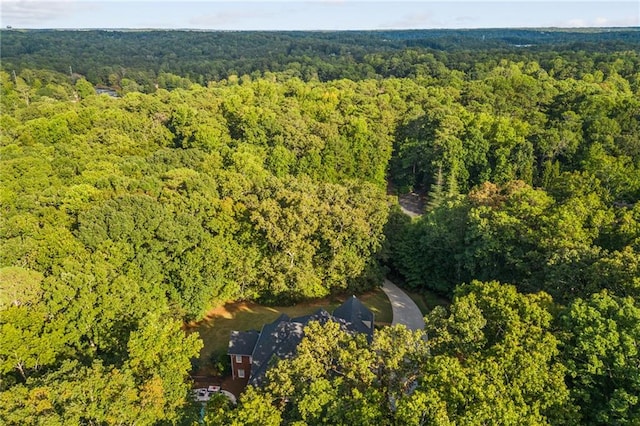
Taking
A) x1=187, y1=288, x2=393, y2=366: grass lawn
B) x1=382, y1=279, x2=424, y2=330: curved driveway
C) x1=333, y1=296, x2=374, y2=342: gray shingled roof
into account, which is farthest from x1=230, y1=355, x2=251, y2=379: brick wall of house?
x1=382, y1=279, x2=424, y2=330: curved driveway

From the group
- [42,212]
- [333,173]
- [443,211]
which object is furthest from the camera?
[333,173]

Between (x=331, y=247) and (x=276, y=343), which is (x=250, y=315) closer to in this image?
(x=331, y=247)

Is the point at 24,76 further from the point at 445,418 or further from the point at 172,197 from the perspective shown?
the point at 445,418

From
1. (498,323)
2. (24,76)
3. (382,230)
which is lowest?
(382,230)

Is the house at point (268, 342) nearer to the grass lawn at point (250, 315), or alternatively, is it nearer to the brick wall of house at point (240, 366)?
the brick wall of house at point (240, 366)

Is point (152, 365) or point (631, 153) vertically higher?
point (631, 153)

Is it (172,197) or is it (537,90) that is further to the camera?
(537,90)

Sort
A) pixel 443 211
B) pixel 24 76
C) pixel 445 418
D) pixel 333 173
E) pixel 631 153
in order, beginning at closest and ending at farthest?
1. pixel 445 418
2. pixel 443 211
3. pixel 631 153
4. pixel 333 173
5. pixel 24 76

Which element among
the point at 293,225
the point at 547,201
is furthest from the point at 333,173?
the point at 547,201

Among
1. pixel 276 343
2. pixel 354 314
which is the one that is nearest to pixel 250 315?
pixel 354 314
